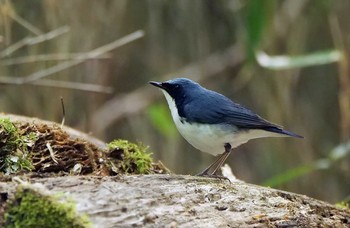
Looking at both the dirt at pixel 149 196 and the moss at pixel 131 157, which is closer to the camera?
Result: the dirt at pixel 149 196

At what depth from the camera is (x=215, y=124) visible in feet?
15.6

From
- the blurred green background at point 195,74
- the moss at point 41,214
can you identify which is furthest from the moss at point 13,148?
the blurred green background at point 195,74

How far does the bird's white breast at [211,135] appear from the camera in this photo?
4676mm

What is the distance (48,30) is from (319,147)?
10.3ft

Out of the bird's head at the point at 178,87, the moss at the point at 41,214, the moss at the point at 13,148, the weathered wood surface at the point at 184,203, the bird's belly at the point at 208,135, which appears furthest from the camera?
the bird's head at the point at 178,87

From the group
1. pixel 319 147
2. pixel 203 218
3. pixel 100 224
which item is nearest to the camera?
pixel 100 224

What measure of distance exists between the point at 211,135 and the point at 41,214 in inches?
70.1

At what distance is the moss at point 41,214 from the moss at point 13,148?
55cm

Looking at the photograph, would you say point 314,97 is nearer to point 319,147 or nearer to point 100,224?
point 319,147

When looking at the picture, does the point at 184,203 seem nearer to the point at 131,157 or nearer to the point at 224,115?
the point at 131,157

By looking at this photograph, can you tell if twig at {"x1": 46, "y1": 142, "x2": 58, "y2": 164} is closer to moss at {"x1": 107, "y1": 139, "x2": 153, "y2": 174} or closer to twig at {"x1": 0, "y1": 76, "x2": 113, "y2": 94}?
moss at {"x1": 107, "y1": 139, "x2": 153, "y2": 174}

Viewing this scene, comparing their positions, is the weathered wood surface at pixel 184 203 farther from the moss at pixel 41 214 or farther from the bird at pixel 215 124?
Answer: the bird at pixel 215 124

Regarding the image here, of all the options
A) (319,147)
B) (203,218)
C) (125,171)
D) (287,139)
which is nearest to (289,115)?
(287,139)

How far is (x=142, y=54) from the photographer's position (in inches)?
316
